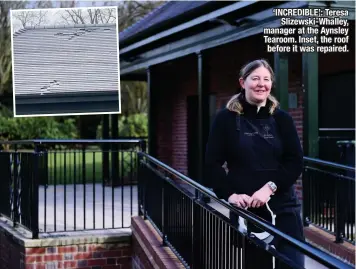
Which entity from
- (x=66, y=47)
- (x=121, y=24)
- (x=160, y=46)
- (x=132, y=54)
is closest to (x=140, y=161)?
(x=66, y=47)

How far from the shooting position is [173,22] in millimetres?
8664

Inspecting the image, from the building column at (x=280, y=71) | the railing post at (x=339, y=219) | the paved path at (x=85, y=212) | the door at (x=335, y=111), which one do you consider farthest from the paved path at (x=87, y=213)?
the door at (x=335, y=111)

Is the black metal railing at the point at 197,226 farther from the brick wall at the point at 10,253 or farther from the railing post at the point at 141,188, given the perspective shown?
the brick wall at the point at 10,253

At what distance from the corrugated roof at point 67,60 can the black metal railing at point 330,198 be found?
2233 millimetres

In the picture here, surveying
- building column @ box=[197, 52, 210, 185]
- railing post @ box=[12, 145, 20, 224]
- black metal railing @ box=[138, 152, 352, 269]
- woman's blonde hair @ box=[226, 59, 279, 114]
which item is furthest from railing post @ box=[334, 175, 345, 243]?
railing post @ box=[12, 145, 20, 224]

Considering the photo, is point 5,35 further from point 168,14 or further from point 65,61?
point 65,61

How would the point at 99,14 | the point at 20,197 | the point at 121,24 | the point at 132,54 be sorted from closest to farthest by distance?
the point at 99,14 → the point at 20,197 → the point at 132,54 → the point at 121,24

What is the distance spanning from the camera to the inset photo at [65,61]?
5789 mm

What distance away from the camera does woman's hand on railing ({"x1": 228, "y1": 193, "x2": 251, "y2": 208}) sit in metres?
2.79

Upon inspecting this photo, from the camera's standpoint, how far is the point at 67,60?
5965 millimetres

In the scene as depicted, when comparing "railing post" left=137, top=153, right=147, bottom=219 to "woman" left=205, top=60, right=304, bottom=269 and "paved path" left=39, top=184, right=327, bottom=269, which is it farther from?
"woman" left=205, top=60, right=304, bottom=269

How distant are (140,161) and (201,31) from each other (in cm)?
290

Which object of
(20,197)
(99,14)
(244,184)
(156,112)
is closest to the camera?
(244,184)

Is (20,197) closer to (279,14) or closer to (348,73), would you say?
(279,14)
